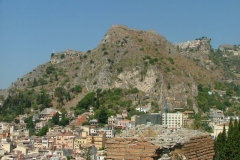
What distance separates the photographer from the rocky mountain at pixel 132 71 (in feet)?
184

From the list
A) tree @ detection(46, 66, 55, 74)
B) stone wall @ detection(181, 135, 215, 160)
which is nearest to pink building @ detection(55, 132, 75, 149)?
tree @ detection(46, 66, 55, 74)

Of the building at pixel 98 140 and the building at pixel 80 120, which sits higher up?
the building at pixel 80 120

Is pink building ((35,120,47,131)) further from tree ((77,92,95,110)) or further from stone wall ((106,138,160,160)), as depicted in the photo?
stone wall ((106,138,160,160))

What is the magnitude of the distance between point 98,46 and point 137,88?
1041 cm

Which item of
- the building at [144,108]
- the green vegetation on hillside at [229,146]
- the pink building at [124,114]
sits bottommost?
the green vegetation on hillside at [229,146]

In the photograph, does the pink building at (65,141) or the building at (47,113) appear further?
the building at (47,113)

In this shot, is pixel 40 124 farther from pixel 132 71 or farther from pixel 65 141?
pixel 132 71

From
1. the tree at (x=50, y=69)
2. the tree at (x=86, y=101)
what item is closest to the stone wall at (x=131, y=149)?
the tree at (x=86, y=101)

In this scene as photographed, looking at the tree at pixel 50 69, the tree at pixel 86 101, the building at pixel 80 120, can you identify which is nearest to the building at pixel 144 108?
the tree at pixel 86 101

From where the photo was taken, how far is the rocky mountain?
5609 cm

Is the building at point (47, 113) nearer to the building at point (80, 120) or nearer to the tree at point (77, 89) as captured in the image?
the building at point (80, 120)

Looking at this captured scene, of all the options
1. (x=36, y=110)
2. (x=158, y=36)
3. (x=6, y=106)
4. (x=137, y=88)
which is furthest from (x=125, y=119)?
(x=158, y=36)

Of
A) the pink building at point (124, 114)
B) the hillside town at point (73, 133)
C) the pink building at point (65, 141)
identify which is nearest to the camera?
the hillside town at point (73, 133)

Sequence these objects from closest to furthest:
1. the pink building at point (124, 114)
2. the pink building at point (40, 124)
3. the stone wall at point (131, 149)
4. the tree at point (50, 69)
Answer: the stone wall at point (131, 149) → the pink building at point (124, 114) → the pink building at point (40, 124) → the tree at point (50, 69)
